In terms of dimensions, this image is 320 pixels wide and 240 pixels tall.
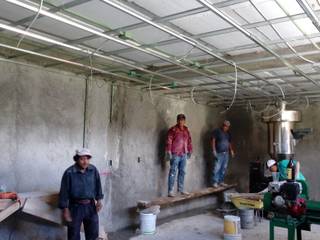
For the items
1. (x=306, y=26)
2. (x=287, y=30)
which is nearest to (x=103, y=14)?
(x=287, y=30)

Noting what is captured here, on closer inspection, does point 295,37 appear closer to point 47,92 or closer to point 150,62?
point 150,62

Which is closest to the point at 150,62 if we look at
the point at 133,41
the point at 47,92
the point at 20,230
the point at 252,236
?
the point at 133,41

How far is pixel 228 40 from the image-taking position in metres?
3.19

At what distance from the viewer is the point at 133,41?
10.6 feet

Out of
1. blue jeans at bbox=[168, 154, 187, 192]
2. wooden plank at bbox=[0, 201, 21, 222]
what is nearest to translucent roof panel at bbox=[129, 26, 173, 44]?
wooden plank at bbox=[0, 201, 21, 222]

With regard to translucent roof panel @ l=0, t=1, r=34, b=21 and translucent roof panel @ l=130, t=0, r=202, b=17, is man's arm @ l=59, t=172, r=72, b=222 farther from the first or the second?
translucent roof panel @ l=130, t=0, r=202, b=17

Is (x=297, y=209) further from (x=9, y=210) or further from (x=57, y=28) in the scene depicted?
(x=57, y=28)

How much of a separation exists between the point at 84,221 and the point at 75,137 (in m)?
1.20

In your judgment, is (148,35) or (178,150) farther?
(178,150)

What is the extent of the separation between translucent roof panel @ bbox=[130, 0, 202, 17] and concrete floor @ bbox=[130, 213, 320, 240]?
3.32m

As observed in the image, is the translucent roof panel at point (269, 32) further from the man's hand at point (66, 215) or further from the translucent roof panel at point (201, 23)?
the man's hand at point (66, 215)

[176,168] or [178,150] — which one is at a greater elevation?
[178,150]

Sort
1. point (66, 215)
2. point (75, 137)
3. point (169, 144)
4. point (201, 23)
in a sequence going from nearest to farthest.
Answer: point (201, 23) → point (66, 215) → point (75, 137) → point (169, 144)

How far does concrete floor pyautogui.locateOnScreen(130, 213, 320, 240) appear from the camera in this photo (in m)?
4.67
